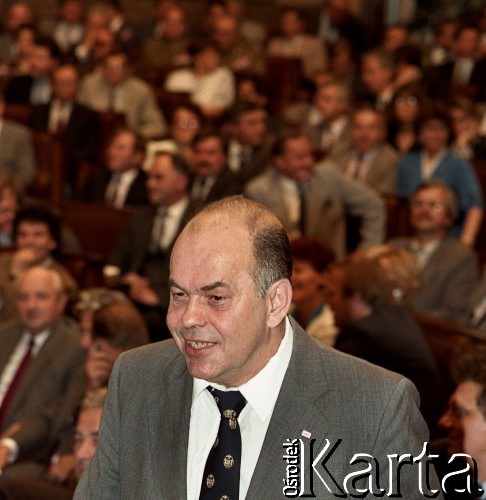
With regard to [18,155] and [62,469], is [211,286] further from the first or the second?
[18,155]

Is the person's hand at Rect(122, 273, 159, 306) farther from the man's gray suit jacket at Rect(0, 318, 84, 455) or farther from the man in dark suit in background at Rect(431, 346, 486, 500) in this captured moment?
the man in dark suit in background at Rect(431, 346, 486, 500)

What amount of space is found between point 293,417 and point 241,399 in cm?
9

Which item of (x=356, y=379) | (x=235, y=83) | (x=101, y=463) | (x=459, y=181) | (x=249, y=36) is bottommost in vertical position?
(x=101, y=463)

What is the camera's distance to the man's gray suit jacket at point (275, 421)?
6.50ft

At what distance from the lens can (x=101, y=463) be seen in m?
2.12

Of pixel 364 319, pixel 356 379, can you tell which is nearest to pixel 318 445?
pixel 356 379

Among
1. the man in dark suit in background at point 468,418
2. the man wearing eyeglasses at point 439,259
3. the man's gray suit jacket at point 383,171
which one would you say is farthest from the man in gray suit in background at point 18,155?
the man in dark suit in background at point 468,418

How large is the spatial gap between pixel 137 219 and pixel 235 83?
3.89 metres

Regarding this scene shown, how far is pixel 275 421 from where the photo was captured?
2.02 m

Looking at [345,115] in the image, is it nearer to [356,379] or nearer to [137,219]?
[137,219]

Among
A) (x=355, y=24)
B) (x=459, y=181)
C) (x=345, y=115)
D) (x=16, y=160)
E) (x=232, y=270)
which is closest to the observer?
(x=232, y=270)

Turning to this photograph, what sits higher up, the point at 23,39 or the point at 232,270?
the point at 23,39

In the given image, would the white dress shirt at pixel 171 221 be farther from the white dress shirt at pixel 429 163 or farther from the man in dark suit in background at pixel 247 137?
the white dress shirt at pixel 429 163

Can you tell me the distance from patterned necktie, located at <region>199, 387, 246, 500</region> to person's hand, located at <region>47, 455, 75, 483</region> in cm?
220
